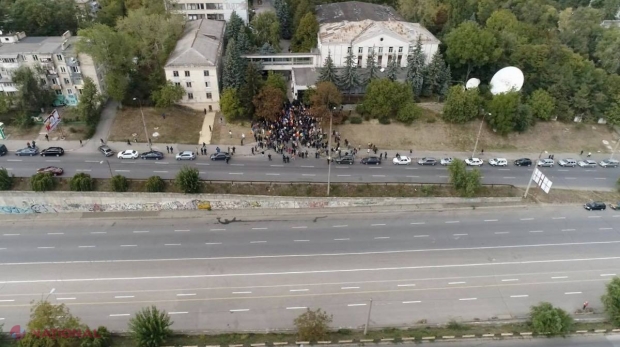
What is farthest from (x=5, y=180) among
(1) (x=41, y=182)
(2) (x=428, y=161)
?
(2) (x=428, y=161)

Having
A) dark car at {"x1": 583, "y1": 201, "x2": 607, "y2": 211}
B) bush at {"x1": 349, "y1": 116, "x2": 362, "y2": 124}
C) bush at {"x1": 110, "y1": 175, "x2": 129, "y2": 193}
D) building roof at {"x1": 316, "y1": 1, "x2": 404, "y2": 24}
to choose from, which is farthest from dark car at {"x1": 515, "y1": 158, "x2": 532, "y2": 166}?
bush at {"x1": 110, "y1": 175, "x2": 129, "y2": 193}

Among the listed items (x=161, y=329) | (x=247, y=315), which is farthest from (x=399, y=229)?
(x=161, y=329)

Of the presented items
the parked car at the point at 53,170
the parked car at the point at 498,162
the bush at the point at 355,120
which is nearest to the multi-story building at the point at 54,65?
the parked car at the point at 53,170

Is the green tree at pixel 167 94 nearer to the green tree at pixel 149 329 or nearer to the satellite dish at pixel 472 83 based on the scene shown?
the green tree at pixel 149 329

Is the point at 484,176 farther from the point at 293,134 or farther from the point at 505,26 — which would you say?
the point at 505,26

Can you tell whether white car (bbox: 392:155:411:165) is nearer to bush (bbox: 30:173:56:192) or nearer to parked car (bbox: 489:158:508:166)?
parked car (bbox: 489:158:508:166)

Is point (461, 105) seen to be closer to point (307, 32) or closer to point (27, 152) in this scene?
point (307, 32)
